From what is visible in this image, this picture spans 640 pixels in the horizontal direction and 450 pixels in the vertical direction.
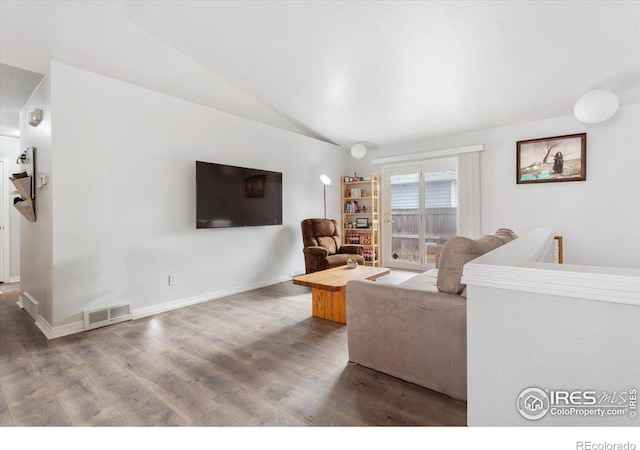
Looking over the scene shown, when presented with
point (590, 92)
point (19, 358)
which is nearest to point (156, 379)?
point (19, 358)

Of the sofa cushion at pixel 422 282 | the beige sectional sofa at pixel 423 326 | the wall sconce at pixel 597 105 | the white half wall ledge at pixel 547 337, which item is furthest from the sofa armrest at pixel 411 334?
the wall sconce at pixel 597 105

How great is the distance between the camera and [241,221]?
410 centimetres

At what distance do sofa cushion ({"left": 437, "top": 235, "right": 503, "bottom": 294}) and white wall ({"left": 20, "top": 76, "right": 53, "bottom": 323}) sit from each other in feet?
10.8

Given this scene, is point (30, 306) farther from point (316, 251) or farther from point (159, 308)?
point (316, 251)

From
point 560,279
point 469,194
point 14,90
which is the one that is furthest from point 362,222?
point 14,90

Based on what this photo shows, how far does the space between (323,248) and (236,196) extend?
1419 millimetres

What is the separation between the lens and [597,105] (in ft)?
10.8

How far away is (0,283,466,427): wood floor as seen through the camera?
1.60 m

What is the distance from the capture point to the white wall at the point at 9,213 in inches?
194

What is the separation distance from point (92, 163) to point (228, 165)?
1460 millimetres

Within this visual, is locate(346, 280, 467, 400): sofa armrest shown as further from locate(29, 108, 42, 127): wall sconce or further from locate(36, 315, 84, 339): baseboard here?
locate(29, 108, 42, 127): wall sconce

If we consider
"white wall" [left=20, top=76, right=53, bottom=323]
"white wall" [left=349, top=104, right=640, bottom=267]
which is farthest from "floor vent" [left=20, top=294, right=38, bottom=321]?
"white wall" [left=349, top=104, right=640, bottom=267]

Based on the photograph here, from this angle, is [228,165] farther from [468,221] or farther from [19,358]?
[468,221]
